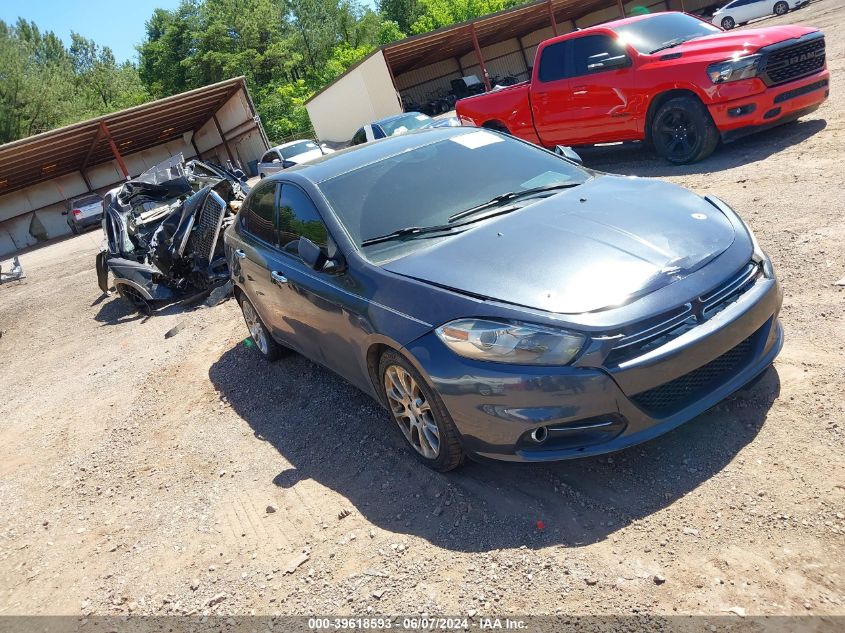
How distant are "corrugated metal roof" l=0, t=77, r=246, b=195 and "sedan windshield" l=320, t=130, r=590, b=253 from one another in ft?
79.0

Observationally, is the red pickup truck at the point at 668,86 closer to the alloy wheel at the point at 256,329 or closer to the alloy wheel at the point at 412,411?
the alloy wheel at the point at 256,329

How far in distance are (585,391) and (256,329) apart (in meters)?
3.93

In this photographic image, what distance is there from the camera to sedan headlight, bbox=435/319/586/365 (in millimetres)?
2934

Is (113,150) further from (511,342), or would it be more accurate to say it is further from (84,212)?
(511,342)

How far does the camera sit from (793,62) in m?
7.75

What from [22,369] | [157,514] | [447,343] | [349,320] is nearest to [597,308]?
[447,343]

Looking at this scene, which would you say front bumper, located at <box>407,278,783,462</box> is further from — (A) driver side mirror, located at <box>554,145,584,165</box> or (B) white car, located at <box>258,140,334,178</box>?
(B) white car, located at <box>258,140,334,178</box>

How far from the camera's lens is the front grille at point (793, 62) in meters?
7.61

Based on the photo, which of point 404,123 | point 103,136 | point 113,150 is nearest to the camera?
point 404,123

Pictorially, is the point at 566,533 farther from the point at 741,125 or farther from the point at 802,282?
the point at 741,125

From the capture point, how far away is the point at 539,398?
117 inches

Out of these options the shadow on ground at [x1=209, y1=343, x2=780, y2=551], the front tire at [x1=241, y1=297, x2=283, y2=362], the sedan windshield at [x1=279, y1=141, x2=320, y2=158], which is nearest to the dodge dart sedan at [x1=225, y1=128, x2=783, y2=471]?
the shadow on ground at [x1=209, y1=343, x2=780, y2=551]

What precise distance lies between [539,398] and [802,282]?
272 centimetres

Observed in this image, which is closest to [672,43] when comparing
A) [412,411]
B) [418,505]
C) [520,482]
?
[412,411]
